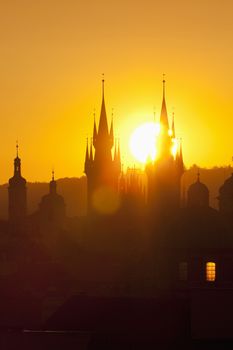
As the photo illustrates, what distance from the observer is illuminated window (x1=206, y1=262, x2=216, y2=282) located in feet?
334

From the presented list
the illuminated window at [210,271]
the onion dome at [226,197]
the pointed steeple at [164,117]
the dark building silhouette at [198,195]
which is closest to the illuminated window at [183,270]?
the illuminated window at [210,271]

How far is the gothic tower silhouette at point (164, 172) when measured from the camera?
128 meters

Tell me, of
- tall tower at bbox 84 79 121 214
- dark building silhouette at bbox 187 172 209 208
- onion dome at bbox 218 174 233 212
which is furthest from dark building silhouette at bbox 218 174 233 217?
tall tower at bbox 84 79 121 214

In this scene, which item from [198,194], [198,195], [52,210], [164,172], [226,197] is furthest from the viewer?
[52,210]

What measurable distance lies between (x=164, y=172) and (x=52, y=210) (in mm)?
20941

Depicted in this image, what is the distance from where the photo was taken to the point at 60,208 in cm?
14662

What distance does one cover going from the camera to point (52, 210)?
477ft

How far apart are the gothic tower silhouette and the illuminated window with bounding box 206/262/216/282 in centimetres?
2322

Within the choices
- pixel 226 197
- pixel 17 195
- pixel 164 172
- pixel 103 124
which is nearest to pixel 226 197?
pixel 226 197

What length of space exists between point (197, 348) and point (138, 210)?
70775 mm

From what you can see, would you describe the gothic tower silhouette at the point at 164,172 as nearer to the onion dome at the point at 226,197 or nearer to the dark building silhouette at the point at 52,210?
the onion dome at the point at 226,197

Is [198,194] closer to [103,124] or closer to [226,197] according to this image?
[226,197]

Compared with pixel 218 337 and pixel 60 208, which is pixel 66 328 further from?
pixel 60 208

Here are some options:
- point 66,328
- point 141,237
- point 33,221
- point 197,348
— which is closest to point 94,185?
point 33,221
